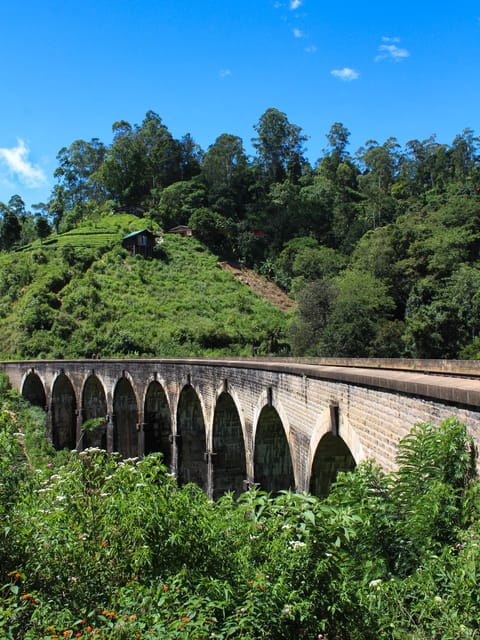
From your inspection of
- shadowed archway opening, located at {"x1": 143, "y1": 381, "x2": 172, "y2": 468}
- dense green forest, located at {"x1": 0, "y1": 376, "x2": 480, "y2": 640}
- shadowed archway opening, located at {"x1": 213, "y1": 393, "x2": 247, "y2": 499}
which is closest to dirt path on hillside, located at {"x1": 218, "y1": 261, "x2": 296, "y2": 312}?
shadowed archway opening, located at {"x1": 143, "y1": 381, "x2": 172, "y2": 468}

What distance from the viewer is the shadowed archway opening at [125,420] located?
24906mm

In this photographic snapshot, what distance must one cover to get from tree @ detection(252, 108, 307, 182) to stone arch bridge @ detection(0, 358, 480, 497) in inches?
2427

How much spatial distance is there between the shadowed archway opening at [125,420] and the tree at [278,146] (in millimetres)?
63653

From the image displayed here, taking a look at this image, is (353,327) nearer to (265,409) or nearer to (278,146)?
(265,409)

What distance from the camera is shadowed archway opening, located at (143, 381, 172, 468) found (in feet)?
73.5

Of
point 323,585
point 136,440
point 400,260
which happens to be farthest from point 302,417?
point 400,260

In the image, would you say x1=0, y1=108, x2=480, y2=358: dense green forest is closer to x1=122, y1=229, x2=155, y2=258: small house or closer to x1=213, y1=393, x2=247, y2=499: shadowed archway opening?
x1=122, y1=229, x2=155, y2=258: small house

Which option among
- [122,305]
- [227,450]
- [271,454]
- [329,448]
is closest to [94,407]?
[227,450]

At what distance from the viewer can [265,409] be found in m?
12.9

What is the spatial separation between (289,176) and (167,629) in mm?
83926

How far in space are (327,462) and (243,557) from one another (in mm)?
5752

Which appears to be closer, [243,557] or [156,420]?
[243,557]

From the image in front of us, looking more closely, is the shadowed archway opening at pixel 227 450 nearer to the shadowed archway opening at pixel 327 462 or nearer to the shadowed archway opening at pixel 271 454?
the shadowed archway opening at pixel 271 454

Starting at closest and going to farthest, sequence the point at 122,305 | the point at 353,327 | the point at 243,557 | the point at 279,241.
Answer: the point at 243,557, the point at 353,327, the point at 122,305, the point at 279,241
